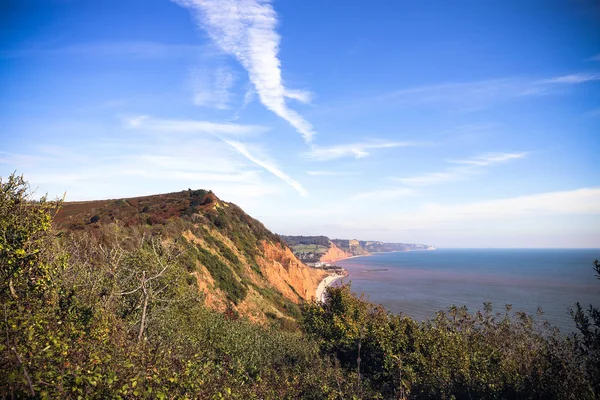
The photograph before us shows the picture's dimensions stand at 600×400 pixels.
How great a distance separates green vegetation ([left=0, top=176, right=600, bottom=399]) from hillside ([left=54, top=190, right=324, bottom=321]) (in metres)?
12.9

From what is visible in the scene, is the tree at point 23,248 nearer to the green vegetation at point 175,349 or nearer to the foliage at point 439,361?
the green vegetation at point 175,349

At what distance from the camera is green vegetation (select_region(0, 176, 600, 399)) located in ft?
18.9

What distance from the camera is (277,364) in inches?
587

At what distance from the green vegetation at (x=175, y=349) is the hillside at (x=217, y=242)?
1295cm

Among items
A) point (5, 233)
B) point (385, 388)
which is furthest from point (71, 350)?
point (385, 388)

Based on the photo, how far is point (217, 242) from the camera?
152ft

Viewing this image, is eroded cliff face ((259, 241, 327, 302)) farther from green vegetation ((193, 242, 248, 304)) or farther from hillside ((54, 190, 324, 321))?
green vegetation ((193, 242, 248, 304))

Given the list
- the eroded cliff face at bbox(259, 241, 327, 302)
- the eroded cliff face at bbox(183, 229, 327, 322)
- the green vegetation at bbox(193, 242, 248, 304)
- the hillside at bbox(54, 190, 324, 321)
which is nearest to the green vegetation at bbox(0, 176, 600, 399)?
the eroded cliff face at bbox(183, 229, 327, 322)

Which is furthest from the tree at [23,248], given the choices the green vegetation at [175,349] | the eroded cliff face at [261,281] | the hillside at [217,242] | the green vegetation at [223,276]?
the green vegetation at [223,276]

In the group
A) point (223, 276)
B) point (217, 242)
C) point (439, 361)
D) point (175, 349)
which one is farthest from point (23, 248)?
point (217, 242)

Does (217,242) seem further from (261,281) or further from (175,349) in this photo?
(175,349)

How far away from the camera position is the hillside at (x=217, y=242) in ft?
118

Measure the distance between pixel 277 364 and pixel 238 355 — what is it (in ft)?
6.08

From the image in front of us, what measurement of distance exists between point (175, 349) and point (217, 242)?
123 ft
